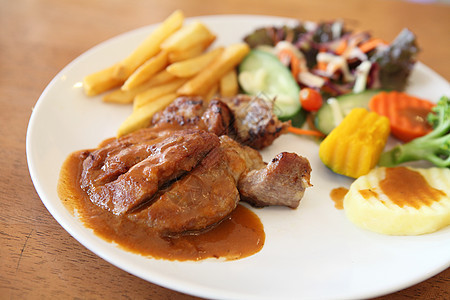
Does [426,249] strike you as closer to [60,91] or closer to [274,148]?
[274,148]

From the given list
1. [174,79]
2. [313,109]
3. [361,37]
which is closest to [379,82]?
[361,37]

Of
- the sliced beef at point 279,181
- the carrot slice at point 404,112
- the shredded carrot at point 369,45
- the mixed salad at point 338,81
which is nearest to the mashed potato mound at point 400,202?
the mixed salad at point 338,81

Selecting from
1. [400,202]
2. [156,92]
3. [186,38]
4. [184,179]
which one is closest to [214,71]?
[186,38]

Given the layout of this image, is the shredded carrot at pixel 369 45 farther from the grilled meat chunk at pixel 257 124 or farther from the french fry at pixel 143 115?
the french fry at pixel 143 115

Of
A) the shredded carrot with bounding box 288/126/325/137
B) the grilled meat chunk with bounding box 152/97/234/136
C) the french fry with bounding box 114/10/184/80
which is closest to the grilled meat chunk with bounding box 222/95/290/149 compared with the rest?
the grilled meat chunk with bounding box 152/97/234/136

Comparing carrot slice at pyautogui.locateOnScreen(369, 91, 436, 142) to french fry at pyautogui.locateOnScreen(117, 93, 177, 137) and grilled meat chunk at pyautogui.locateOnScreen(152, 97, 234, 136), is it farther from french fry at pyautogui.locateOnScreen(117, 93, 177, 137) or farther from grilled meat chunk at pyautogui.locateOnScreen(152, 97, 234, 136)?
french fry at pyautogui.locateOnScreen(117, 93, 177, 137)

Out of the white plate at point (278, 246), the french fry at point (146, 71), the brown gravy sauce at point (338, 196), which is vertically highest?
the french fry at point (146, 71)
